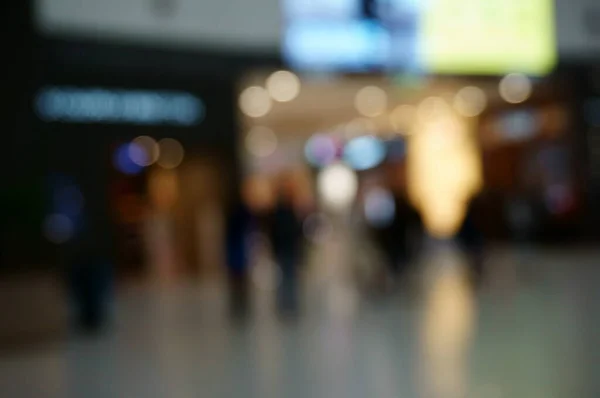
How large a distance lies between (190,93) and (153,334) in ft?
21.3

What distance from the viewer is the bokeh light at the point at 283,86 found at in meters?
13.1

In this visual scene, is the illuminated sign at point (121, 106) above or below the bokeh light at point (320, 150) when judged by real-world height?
above

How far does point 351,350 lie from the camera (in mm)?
5930

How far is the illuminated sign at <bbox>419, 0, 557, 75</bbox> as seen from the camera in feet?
33.0

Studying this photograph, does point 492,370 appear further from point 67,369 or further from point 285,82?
point 285,82

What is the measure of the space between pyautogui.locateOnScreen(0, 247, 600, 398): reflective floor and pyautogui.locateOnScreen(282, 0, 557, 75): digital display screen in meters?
3.40

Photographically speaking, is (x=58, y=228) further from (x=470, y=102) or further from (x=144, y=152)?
(x=470, y=102)

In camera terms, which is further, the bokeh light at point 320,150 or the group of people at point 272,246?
the bokeh light at point 320,150

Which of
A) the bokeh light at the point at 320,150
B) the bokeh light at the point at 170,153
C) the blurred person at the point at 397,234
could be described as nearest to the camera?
the blurred person at the point at 397,234

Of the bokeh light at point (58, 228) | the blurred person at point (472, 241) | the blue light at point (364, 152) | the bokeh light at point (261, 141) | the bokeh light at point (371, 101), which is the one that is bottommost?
the blurred person at point (472, 241)

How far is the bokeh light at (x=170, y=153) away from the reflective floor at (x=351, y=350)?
389cm

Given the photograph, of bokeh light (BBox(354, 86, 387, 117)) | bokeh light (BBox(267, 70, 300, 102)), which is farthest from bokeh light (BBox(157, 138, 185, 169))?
bokeh light (BBox(354, 86, 387, 117))

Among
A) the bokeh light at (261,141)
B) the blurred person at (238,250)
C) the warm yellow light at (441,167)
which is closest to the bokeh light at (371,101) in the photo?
the warm yellow light at (441,167)

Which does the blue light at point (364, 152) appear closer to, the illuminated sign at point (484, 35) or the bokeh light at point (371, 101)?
the bokeh light at point (371, 101)
